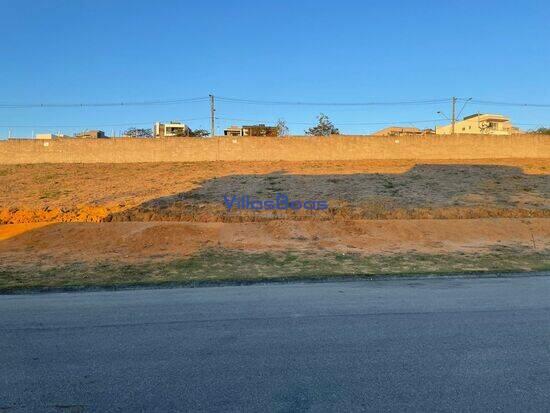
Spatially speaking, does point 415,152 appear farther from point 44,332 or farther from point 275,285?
point 44,332

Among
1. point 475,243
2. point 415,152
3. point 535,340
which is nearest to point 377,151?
point 415,152

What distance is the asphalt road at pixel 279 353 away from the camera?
12.5 ft

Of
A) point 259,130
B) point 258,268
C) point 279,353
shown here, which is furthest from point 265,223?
point 259,130

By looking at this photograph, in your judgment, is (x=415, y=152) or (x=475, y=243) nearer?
(x=475, y=243)

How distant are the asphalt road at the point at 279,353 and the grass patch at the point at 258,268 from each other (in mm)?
1922

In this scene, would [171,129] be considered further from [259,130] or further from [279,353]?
[279,353]

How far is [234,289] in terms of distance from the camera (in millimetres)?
8594

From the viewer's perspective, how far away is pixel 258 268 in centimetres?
1112

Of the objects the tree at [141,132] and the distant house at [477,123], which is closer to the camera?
the tree at [141,132]

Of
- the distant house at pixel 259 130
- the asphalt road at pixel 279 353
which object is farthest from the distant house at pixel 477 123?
the asphalt road at pixel 279 353

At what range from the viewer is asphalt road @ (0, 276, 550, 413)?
3824 millimetres

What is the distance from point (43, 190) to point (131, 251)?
1351 cm

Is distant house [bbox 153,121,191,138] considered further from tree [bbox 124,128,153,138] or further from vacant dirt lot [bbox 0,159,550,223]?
vacant dirt lot [bbox 0,159,550,223]

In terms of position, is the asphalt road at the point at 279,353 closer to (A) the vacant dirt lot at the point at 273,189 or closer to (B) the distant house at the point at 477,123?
(A) the vacant dirt lot at the point at 273,189
